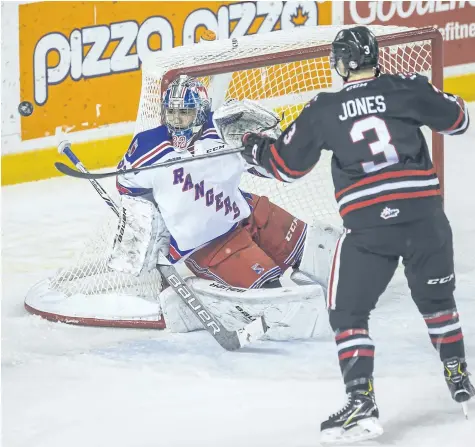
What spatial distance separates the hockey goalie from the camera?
446 cm

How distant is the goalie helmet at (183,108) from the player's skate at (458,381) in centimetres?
116

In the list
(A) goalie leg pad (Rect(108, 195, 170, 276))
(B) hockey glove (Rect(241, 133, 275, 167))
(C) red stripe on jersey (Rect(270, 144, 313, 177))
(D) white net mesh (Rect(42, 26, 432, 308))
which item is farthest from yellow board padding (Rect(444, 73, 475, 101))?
(C) red stripe on jersey (Rect(270, 144, 313, 177))

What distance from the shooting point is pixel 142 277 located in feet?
16.3

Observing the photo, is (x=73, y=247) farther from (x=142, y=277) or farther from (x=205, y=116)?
(x=205, y=116)

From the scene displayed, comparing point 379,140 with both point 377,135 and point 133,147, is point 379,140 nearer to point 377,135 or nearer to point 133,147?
point 377,135

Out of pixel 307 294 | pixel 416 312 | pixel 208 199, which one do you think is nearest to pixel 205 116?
pixel 208 199

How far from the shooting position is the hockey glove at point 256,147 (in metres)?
A: 3.87

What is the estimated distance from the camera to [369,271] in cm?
371

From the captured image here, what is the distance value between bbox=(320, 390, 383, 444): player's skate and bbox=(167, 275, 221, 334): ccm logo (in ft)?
2.62

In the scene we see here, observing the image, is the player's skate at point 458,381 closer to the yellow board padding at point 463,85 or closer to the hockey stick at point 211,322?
Result: the hockey stick at point 211,322

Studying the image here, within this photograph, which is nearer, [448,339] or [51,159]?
[448,339]

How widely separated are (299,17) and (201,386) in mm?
2898

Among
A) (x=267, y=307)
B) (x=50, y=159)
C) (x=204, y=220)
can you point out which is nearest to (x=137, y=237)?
(x=204, y=220)

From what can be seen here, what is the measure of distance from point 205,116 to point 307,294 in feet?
2.11
